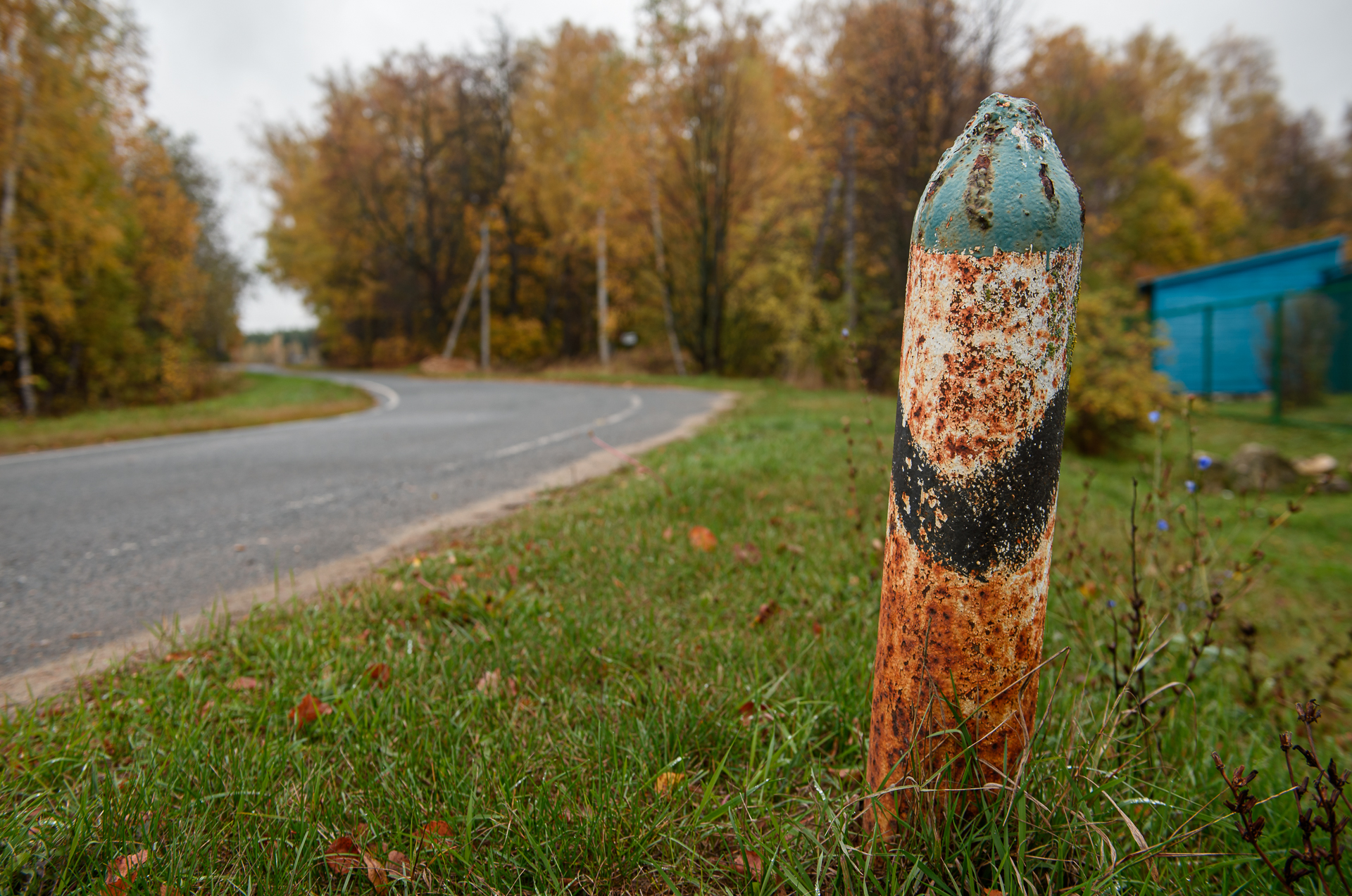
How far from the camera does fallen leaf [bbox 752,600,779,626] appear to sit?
2357mm

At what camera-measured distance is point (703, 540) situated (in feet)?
10.5

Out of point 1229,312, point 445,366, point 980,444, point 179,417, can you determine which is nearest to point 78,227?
point 179,417

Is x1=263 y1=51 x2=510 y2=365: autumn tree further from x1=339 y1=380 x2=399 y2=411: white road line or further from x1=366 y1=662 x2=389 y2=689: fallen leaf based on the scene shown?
x1=366 y1=662 x2=389 y2=689: fallen leaf

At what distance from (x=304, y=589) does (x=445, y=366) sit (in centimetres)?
2472

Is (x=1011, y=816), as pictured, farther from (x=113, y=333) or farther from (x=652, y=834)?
(x=113, y=333)

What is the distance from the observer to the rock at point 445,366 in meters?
25.5

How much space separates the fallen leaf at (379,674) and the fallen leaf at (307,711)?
0.17 m

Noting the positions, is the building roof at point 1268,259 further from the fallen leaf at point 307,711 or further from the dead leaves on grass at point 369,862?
the dead leaves on grass at point 369,862

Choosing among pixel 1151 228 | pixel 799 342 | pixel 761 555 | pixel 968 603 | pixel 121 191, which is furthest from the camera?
pixel 1151 228

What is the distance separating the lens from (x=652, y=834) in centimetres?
127

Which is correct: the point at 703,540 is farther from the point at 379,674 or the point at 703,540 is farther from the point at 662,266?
the point at 662,266

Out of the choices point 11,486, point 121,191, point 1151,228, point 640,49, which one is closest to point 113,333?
point 121,191

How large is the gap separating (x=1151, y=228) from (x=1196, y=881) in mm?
35261

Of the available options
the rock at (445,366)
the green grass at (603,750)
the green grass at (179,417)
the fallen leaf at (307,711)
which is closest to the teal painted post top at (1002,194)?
the green grass at (603,750)
